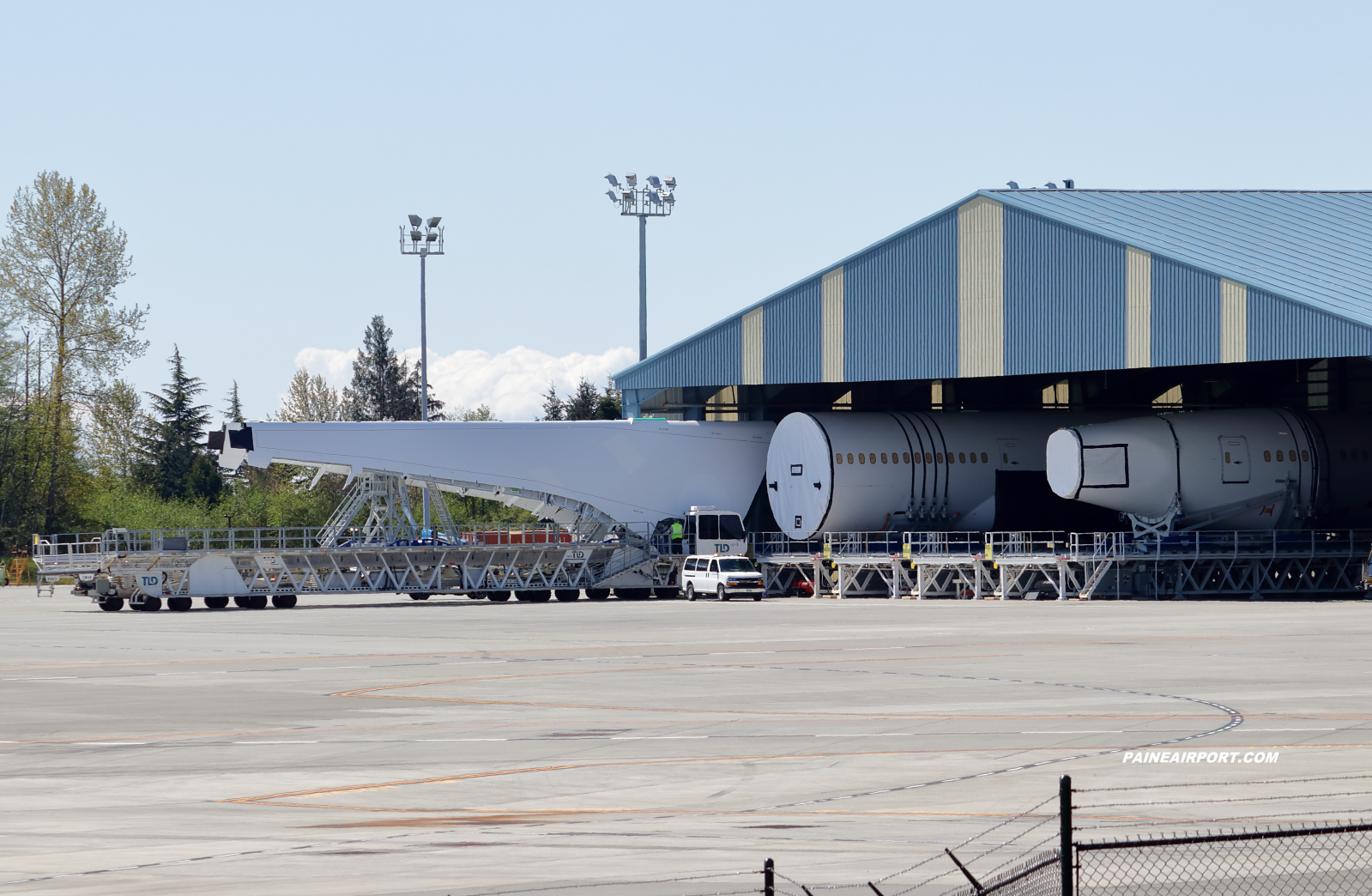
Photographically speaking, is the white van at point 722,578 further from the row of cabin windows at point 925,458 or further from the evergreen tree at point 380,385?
the evergreen tree at point 380,385

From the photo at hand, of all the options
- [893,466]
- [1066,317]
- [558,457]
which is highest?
[1066,317]

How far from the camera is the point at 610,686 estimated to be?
2564 centimetres

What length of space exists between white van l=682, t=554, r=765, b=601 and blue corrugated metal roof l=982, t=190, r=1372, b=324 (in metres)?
15.1

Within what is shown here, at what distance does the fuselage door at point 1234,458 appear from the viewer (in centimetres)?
5625

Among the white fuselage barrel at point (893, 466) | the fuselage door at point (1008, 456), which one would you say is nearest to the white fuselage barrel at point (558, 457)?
the white fuselage barrel at point (893, 466)

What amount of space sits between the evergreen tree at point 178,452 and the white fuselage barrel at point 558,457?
186ft

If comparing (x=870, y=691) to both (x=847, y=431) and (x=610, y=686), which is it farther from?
(x=847, y=431)

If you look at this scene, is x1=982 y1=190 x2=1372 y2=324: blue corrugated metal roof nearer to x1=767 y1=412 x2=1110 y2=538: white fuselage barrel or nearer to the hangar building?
the hangar building

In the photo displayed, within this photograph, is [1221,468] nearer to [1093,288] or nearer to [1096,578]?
[1096,578]

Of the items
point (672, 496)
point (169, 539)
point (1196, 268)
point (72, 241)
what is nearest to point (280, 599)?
point (169, 539)

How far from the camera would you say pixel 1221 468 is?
56125 mm

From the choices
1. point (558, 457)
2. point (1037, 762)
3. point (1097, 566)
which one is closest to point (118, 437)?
point (558, 457)

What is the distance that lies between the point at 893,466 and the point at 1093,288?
42.4ft

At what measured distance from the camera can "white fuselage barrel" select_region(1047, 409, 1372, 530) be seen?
5516cm
